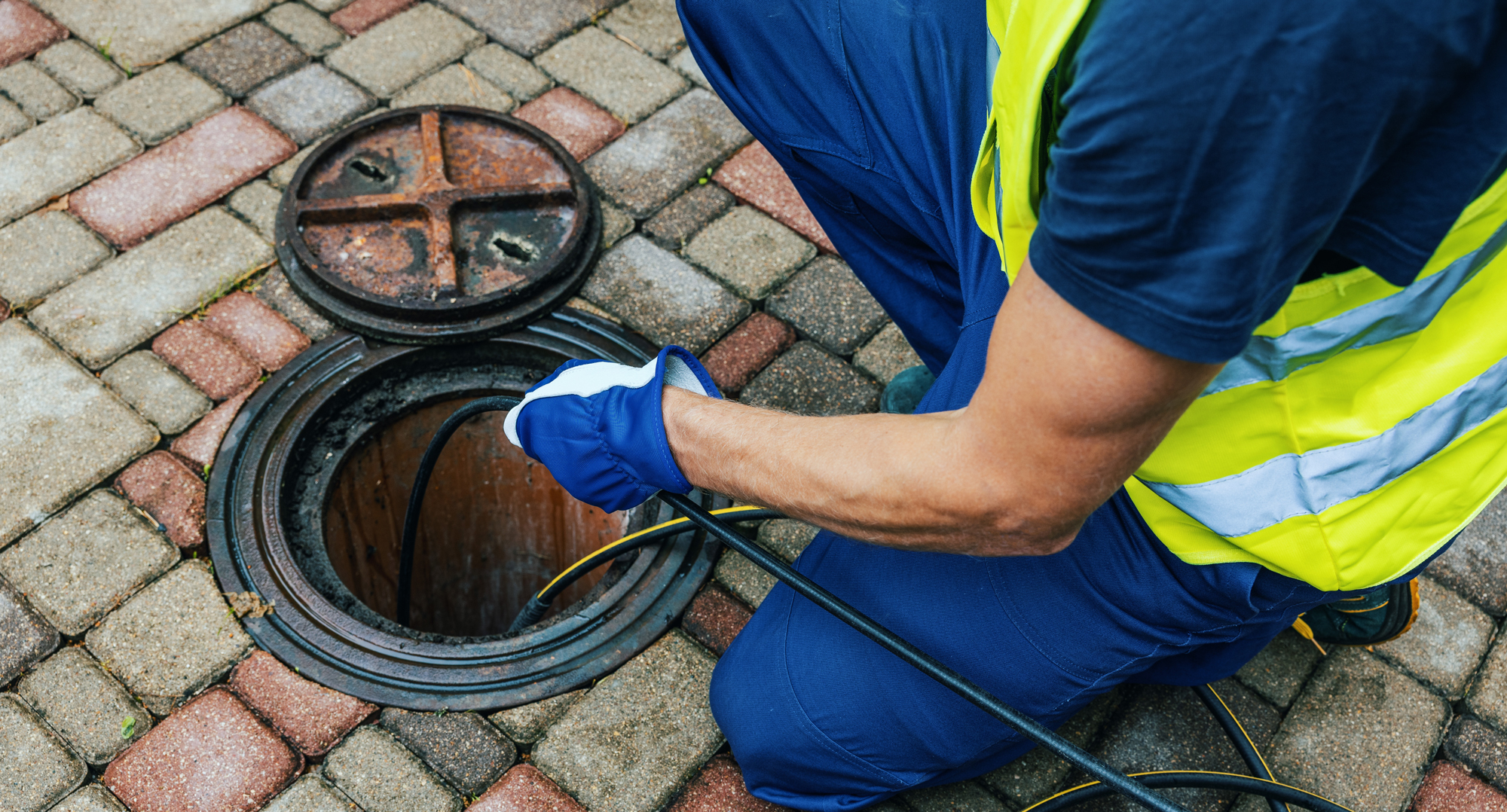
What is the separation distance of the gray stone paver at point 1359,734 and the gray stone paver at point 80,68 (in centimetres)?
334

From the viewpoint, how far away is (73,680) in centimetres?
207

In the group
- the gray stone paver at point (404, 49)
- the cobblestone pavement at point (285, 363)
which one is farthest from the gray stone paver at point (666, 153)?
the gray stone paver at point (404, 49)

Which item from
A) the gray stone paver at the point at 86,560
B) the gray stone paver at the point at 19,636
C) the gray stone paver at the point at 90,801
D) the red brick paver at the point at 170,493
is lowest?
the gray stone paver at the point at 90,801

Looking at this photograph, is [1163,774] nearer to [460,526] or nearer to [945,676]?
[945,676]

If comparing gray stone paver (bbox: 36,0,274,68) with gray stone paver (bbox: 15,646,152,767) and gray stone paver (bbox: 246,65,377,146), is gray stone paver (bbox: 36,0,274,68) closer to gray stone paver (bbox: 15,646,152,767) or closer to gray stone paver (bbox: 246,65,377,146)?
gray stone paver (bbox: 246,65,377,146)

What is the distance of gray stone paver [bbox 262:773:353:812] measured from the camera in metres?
1.97

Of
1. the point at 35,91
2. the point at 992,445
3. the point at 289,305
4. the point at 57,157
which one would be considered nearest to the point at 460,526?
the point at 289,305

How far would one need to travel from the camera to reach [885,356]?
105 inches

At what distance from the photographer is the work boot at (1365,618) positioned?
219 cm

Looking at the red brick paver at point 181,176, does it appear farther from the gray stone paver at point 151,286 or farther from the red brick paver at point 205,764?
the red brick paver at point 205,764

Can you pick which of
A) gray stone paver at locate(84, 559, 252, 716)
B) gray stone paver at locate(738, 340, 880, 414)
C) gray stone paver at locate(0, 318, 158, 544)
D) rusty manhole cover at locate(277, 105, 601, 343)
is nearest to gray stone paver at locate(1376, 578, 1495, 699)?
gray stone paver at locate(738, 340, 880, 414)

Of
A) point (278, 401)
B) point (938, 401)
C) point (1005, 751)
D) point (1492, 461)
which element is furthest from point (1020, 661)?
point (278, 401)

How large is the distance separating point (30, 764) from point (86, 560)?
1.38ft

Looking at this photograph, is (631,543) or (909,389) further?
(909,389)
